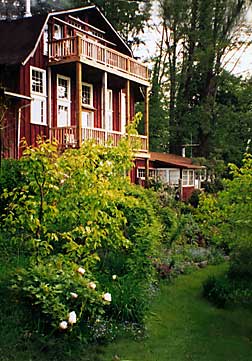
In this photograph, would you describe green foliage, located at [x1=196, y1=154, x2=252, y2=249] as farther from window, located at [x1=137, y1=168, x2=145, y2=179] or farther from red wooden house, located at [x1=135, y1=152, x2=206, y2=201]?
red wooden house, located at [x1=135, y1=152, x2=206, y2=201]

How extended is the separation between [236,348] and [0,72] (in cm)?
1316

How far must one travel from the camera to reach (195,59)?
32.0m

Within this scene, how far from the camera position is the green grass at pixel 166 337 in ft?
18.0

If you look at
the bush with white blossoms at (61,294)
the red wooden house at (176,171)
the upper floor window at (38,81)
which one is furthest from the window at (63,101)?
the bush with white blossoms at (61,294)

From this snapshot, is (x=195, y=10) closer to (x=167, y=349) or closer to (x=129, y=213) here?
(x=129, y=213)

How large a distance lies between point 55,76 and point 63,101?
1.08 metres

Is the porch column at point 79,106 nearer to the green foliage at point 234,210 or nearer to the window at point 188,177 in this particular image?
the green foliage at point 234,210

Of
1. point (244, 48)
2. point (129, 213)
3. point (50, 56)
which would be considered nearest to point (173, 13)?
point (244, 48)

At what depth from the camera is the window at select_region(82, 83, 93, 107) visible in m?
19.5

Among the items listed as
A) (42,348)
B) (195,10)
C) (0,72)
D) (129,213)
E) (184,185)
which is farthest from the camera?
(195,10)

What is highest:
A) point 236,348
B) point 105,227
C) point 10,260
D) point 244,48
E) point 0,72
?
point 244,48

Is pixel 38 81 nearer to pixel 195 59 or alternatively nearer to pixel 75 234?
pixel 75 234

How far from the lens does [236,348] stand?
22.6ft

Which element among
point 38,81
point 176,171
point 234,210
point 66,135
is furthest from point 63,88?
point 234,210
